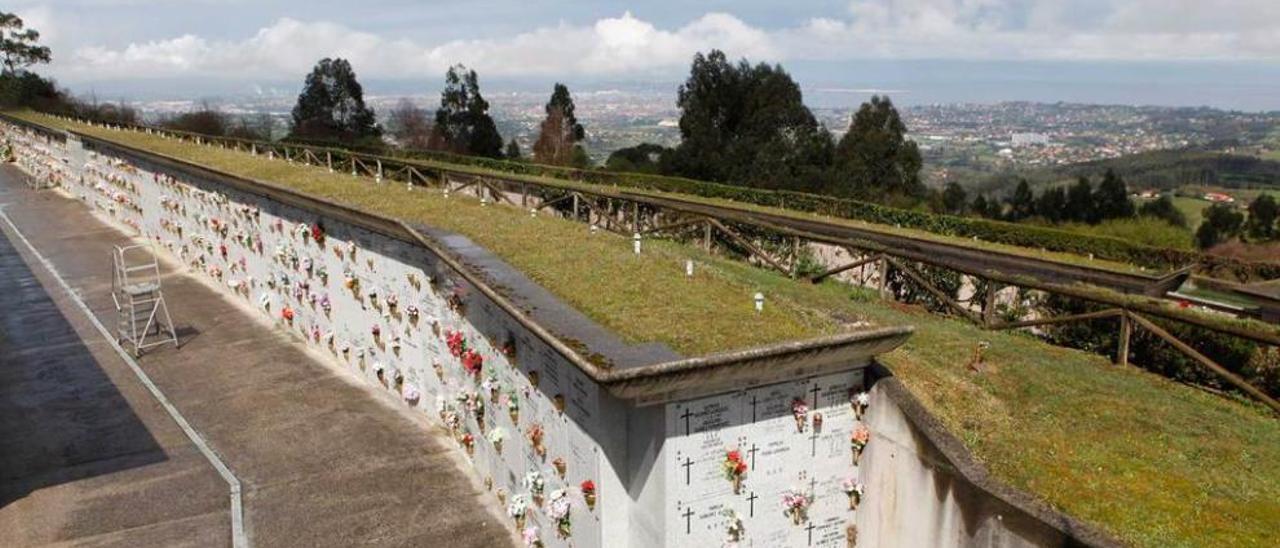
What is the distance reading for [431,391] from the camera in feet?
36.1

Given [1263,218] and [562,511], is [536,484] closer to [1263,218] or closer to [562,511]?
[562,511]

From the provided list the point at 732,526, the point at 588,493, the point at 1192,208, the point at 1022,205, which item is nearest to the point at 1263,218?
the point at 1022,205

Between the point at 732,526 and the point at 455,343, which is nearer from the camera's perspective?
the point at 732,526

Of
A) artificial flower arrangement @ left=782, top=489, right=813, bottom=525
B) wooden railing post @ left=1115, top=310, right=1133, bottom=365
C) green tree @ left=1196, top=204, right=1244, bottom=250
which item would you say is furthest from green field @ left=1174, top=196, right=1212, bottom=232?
artificial flower arrangement @ left=782, top=489, right=813, bottom=525

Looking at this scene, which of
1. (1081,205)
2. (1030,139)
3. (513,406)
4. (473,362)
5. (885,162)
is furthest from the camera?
(1030,139)

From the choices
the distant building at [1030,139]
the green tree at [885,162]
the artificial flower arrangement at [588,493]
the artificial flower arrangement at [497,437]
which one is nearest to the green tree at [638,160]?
the green tree at [885,162]

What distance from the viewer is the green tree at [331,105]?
203 feet

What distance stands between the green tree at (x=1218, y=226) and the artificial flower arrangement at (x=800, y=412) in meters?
31.4

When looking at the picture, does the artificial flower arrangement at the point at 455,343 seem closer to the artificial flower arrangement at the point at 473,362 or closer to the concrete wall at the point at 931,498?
the artificial flower arrangement at the point at 473,362

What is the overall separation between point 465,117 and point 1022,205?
34654mm

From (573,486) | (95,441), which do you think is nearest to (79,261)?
(95,441)

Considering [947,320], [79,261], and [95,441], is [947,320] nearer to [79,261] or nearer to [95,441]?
[95,441]

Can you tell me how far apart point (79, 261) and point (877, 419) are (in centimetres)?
2252

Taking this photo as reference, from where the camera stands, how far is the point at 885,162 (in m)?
42.7
